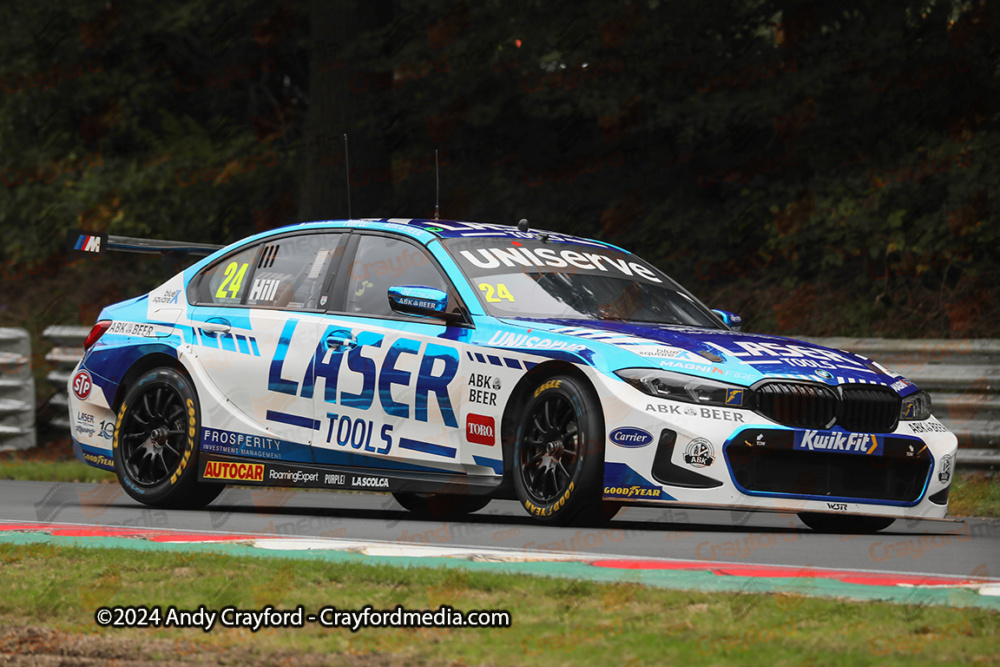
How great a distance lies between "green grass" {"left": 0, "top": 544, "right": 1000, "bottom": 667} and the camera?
4332 millimetres

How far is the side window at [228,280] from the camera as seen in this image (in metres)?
9.61

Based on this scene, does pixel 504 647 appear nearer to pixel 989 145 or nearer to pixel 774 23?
pixel 989 145

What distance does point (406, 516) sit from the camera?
9078 mm

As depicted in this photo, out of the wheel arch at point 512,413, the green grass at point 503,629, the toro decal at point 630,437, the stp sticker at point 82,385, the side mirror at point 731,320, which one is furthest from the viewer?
the stp sticker at point 82,385

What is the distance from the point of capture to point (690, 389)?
7375 mm

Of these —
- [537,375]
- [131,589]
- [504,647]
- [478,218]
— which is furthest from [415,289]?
[478,218]

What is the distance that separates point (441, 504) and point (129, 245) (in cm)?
278

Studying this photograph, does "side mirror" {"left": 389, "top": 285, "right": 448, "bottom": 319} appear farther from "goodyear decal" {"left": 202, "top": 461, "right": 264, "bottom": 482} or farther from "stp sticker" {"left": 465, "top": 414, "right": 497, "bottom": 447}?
"goodyear decal" {"left": 202, "top": 461, "right": 264, "bottom": 482}

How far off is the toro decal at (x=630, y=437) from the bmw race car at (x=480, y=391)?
0.05 ft

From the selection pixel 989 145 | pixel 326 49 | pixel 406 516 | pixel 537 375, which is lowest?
pixel 406 516

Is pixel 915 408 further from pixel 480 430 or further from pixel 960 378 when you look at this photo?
pixel 960 378

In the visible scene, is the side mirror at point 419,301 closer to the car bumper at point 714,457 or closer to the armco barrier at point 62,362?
the car bumper at point 714,457

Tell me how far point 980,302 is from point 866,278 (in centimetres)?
124

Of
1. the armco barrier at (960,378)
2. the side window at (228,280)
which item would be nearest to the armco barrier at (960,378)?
the armco barrier at (960,378)
